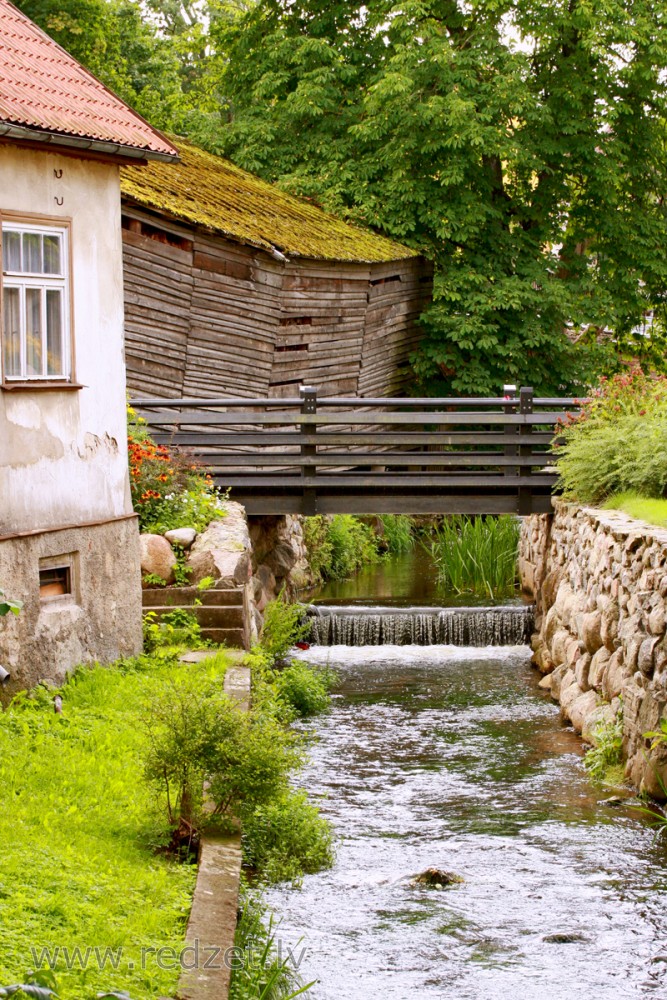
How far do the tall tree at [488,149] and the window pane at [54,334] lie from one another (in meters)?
13.2

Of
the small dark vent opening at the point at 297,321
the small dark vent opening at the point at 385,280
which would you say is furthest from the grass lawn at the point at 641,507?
the small dark vent opening at the point at 385,280

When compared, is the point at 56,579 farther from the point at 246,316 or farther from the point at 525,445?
the point at 246,316

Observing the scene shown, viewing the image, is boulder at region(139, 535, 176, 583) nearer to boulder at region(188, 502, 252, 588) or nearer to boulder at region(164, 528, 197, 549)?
boulder at region(188, 502, 252, 588)

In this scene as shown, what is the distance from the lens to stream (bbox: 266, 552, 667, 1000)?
264 inches

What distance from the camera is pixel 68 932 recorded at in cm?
535

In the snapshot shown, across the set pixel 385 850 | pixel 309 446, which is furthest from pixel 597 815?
pixel 309 446

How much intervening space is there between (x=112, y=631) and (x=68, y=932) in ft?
17.0

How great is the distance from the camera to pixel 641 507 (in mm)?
12258

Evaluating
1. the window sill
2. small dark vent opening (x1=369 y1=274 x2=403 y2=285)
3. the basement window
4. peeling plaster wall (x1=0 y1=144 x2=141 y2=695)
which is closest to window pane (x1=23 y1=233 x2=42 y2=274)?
peeling plaster wall (x1=0 y1=144 x2=141 y2=695)

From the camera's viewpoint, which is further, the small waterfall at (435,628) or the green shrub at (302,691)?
the small waterfall at (435,628)

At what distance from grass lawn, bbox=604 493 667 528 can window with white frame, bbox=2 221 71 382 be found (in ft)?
17.6

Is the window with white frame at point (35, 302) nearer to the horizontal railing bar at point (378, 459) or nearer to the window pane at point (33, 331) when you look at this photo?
the window pane at point (33, 331)

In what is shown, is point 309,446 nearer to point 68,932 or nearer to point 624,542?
point 624,542

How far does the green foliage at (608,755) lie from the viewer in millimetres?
10281
